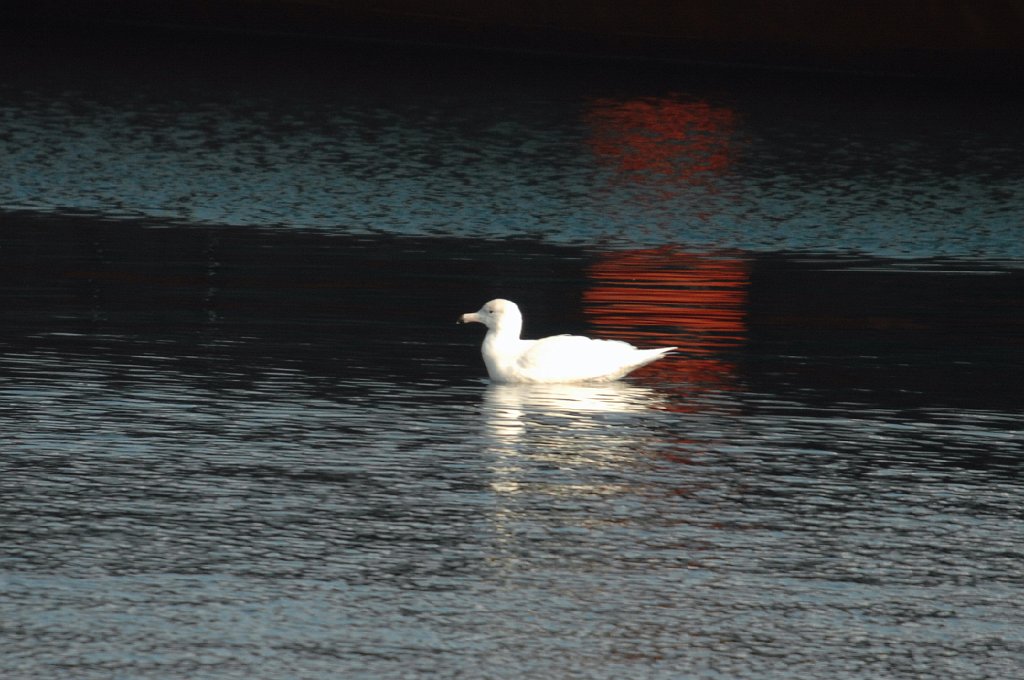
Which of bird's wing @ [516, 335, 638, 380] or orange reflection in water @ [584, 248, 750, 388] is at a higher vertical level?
orange reflection in water @ [584, 248, 750, 388]

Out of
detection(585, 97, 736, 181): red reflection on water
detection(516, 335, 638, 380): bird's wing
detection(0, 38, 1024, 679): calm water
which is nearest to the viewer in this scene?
detection(0, 38, 1024, 679): calm water

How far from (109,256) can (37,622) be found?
491 inches

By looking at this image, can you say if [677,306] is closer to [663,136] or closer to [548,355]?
[548,355]

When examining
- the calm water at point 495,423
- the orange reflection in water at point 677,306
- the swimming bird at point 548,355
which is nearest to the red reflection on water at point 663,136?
the calm water at point 495,423

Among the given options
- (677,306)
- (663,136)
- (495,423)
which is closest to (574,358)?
(495,423)

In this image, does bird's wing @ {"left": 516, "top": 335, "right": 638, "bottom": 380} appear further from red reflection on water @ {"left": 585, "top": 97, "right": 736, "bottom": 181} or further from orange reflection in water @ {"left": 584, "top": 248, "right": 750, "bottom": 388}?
red reflection on water @ {"left": 585, "top": 97, "right": 736, "bottom": 181}

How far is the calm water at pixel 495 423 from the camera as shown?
8.81 meters

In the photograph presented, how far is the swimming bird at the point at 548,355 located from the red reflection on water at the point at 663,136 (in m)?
15.3

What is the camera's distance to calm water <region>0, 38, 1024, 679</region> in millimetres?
8812

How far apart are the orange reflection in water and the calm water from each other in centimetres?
7

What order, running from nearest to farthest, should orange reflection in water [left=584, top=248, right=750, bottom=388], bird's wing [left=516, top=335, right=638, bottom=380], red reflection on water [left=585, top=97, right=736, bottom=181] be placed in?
bird's wing [left=516, top=335, right=638, bottom=380] < orange reflection in water [left=584, top=248, right=750, bottom=388] < red reflection on water [left=585, top=97, right=736, bottom=181]

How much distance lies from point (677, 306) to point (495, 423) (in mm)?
5581

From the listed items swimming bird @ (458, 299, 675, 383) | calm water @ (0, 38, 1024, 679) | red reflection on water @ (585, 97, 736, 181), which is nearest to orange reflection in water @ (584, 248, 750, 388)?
calm water @ (0, 38, 1024, 679)

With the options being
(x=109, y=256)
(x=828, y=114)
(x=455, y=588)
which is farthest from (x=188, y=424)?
(x=828, y=114)
